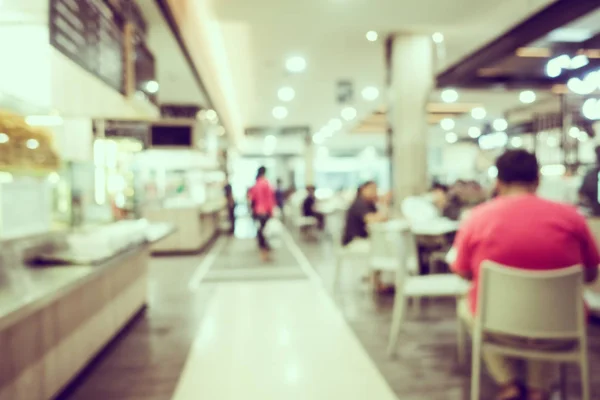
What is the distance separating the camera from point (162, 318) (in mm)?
5090

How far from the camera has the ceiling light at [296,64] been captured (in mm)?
8328

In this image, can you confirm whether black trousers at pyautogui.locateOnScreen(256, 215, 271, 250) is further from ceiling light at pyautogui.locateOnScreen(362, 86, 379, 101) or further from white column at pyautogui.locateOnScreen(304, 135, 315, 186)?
white column at pyautogui.locateOnScreen(304, 135, 315, 186)

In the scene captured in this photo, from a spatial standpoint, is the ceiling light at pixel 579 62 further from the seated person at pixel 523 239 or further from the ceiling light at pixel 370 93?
the seated person at pixel 523 239

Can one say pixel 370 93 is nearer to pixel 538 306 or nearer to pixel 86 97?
pixel 86 97

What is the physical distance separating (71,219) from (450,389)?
289cm

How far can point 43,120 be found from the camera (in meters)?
3.36

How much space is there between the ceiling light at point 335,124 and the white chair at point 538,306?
47.7ft

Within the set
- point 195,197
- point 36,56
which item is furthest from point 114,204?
point 195,197

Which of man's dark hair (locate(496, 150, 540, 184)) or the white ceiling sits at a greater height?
the white ceiling

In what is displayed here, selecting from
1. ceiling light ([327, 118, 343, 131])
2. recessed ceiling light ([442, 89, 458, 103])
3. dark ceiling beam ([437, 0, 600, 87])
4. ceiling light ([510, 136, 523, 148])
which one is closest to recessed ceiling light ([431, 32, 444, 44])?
dark ceiling beam ([437, 0, 600, 87])

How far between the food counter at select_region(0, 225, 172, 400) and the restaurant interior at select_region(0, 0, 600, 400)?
0.02 meters

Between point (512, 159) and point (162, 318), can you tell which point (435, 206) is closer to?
point (162, 318)

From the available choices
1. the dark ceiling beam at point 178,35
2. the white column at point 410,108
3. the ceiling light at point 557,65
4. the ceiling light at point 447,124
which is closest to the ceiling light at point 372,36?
the white column at point 410,108

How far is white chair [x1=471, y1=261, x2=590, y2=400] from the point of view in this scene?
2342 mm
